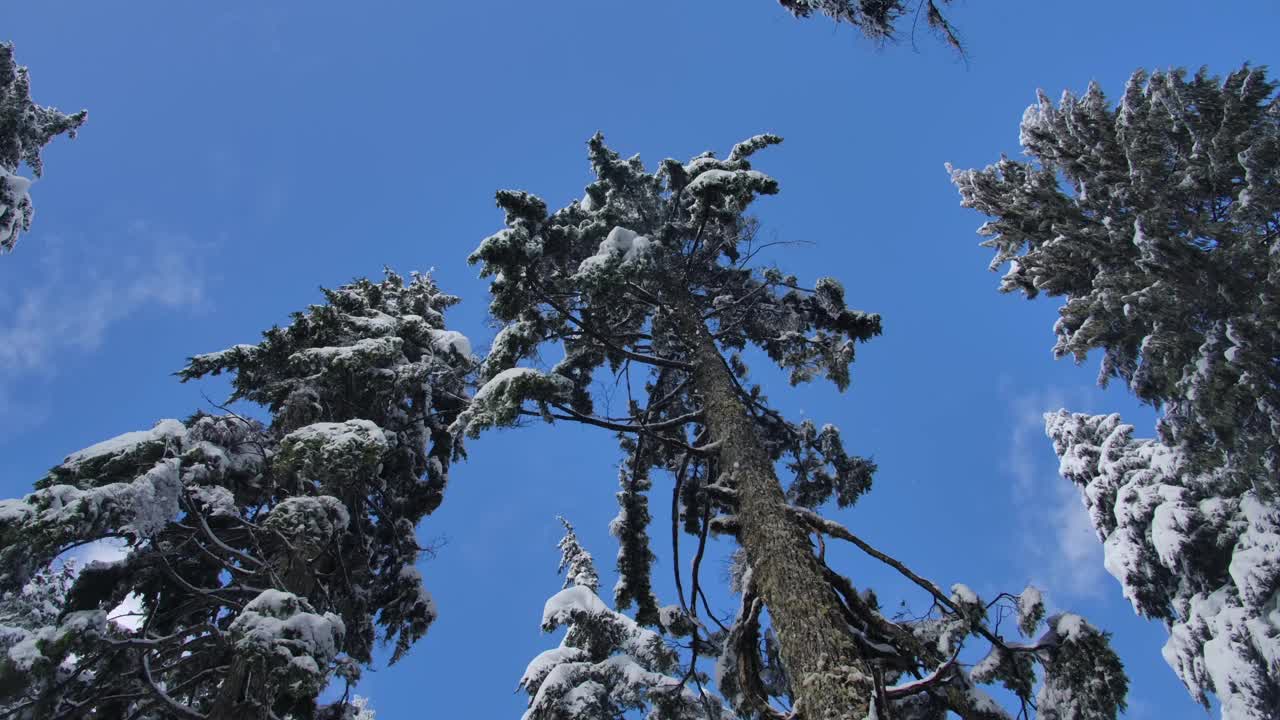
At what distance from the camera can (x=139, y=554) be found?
8359 mm

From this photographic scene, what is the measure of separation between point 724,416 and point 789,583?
8.41 ft

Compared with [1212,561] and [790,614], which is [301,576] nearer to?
[790,614]

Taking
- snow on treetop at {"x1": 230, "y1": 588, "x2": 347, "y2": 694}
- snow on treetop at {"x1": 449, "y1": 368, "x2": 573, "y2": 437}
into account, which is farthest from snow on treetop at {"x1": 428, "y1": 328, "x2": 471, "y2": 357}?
snow on treetop at {"x1": 230, "y1": 588, "x2": 347, "y2": 694}

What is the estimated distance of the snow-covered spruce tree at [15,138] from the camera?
1842 centimetres

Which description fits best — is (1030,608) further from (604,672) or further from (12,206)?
(12,206)

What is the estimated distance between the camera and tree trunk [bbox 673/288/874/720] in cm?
495

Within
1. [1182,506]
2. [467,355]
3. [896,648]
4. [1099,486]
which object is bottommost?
[896,648]

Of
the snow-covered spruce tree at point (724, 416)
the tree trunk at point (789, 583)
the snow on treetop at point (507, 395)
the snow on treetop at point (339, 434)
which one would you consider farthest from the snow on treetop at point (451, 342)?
the tree trunk at point (789, 583)

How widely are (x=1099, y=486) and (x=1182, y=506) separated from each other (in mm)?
3761

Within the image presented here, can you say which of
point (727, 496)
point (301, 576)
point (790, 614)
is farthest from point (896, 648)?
point (301, 576)

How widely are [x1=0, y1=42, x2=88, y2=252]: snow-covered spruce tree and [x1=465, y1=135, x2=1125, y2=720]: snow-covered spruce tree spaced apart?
1733cm

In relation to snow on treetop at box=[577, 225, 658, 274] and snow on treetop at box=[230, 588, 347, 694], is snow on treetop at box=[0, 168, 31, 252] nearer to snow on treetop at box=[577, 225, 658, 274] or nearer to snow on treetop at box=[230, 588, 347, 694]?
snow on treetop at box=[230, 588, 347, 694]

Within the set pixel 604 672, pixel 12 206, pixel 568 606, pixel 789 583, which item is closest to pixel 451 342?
pixel 568 606

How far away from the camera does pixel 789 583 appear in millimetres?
6012
